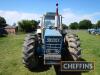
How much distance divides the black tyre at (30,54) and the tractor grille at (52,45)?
77cm

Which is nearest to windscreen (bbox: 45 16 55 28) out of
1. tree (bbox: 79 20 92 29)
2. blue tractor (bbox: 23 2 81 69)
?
blue tractor (bbox: 23 2 81 69)

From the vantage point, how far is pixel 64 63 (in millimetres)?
9766

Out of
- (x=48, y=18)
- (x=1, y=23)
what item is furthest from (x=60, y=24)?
(x=1, y=23)

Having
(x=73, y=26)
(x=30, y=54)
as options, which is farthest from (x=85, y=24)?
(x=30, y=54)

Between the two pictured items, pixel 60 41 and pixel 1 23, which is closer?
pixel 60 41

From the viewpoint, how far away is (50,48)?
1215 centimetres

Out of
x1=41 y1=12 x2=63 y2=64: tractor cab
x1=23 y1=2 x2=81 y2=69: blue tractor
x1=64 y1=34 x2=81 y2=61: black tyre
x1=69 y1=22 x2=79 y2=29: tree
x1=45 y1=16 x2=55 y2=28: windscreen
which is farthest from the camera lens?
x1=69 y1=22 x2=79 y2=29: tree

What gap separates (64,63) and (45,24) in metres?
5.32

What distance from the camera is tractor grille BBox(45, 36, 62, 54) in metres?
12.1

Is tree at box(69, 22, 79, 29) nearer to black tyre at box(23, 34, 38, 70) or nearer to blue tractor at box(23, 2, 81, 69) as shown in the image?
blue tractor at box(23, 2, 81, 69)

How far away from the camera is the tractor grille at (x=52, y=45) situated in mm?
12055

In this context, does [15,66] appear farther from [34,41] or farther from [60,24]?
[60,24]

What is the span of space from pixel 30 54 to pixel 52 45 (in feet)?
3.63

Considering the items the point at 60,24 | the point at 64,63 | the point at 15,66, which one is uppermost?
the point at 60,24
